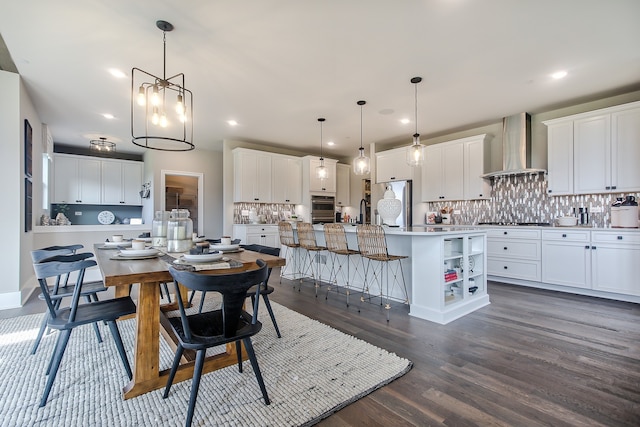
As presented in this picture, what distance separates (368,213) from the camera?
7848 mm

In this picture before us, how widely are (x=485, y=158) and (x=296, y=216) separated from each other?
4348mm

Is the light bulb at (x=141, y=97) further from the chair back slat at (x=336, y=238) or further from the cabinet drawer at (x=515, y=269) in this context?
the cabinet drawer at (x=515, y=269)

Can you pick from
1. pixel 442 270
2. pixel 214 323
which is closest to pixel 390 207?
pixel 442 270

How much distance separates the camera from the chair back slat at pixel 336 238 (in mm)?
3824

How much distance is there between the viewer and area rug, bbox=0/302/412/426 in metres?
1.60

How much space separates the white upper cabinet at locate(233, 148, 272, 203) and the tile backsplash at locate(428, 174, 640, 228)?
164 inches

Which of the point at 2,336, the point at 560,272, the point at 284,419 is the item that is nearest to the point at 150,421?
the point at 284,419

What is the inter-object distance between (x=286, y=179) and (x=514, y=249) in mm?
4919

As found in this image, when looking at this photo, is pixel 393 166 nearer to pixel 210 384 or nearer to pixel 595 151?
pixel 595 151

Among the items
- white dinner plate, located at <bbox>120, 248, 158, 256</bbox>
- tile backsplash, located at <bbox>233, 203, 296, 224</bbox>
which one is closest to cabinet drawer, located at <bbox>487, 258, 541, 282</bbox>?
tile backsplash, located at <bbox>233, 203, 296, 224</bbox>

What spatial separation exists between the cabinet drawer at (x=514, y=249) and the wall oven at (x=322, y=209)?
3.88 m

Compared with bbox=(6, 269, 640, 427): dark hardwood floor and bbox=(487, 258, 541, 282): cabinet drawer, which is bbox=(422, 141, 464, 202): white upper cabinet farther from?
bbox=(6, 269, 640, 427): dark hardwood floor

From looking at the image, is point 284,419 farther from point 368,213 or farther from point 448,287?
point 368,213

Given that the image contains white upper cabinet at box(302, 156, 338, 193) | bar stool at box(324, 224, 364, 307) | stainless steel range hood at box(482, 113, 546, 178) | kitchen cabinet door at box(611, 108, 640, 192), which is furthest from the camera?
white upper cabinet at box(302, 156, 338, 193)
